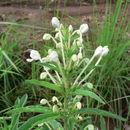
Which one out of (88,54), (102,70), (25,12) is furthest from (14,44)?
(25,12)

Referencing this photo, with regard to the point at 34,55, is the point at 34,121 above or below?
below

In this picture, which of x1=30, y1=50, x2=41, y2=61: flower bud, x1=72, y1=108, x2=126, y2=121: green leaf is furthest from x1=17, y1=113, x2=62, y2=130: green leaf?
x1=30, y1=50, x2=41, y2=61: flower bud

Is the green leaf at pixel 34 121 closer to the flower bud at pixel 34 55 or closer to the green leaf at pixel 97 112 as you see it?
the green leaf at pixel 97 112

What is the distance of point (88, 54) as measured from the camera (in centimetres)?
262

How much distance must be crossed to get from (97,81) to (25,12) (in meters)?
1.89

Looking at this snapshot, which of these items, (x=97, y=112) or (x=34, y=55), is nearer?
(x=97, y=112)

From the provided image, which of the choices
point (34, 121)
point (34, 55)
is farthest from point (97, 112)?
point (34, 55)

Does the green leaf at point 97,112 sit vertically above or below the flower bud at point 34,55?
below

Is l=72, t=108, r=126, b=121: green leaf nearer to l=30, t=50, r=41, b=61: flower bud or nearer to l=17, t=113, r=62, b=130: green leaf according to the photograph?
l=17, t=113, r=62, b=130: green leaf

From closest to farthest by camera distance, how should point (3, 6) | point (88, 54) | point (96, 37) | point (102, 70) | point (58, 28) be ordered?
point (58, 28) < point (102, 70) < point (88, 54) < point (96, 37) < point (3, 6)

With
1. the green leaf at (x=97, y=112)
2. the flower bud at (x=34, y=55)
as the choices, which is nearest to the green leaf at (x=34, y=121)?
the green leaf at (x=97, y=112)

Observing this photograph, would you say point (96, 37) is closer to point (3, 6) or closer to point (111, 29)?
point (111, 29)

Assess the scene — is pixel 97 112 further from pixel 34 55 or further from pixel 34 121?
pixel 34 55

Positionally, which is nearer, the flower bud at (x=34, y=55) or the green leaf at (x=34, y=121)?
the green leaf at (x=34, y=121)
